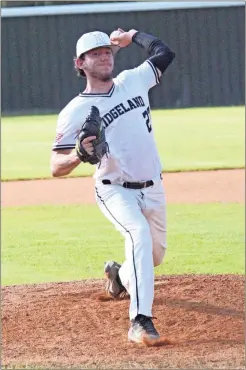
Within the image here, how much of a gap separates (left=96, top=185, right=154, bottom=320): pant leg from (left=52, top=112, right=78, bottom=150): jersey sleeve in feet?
1.22

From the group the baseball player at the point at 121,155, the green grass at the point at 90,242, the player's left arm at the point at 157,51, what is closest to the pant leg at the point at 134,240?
the baseball player at the point at 121,155

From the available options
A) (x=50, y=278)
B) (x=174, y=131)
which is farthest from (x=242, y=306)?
(x=174, y=131)

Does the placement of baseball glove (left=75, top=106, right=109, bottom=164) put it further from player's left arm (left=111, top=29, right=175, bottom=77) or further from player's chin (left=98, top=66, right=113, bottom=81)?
player's left arm (left=111, top=29, right=175, bottom=77)

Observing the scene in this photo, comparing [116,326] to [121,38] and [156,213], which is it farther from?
[121,38]

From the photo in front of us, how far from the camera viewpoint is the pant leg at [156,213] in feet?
19.2

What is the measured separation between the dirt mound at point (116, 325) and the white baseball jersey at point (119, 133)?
99 cm

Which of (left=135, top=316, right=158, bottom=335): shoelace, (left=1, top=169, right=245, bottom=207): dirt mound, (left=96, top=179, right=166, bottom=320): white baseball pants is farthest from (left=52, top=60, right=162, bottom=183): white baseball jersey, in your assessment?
(left=1, top=169, right=245, bottom=207): dirt mound

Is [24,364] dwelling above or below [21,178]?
above

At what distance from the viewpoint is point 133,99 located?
5.86 m

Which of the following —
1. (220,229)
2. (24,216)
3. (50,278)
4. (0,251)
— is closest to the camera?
(50,278)

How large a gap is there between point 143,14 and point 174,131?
6.64 metres

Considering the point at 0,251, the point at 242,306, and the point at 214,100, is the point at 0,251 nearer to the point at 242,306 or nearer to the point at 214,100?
the point at 242,306

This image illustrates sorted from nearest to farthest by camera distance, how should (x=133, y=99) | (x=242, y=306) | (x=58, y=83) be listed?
(x=133, y=99), (x=242, y=306), (x=58, y=83)

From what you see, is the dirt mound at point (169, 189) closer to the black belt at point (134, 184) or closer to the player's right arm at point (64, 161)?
the black belt at point (134, 184)
